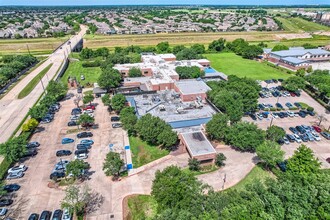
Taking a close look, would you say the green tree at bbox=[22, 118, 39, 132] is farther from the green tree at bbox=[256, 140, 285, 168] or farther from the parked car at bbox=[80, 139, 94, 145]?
the green tree at bbox=[256, 140, 285, 168]

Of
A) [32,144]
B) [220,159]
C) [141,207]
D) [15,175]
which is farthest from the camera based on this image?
[32,144]

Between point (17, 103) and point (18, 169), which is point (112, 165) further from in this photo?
point (17, 103)

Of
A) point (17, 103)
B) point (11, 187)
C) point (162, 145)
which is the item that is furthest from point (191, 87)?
point (17, 103)

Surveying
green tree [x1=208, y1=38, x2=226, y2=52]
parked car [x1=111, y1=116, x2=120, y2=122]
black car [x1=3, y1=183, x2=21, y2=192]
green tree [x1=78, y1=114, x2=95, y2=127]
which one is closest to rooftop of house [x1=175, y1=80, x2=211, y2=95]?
parked car [x1=111, y1=116, x2=120, y2=122]

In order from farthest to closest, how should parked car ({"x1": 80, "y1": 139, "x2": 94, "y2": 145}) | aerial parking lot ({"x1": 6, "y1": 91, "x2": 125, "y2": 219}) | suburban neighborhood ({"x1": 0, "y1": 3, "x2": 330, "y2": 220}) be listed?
parked car ({"x1": 80, "y1": 139, "x2": 94, "y2": 145})
aerial parking lot ({"x1": 6, "y1": 91, "x2": 125, "y2": 219})
suburban neighborhood ({"x1": 0, "y1": 3, "x2": 330, "y2": 220})

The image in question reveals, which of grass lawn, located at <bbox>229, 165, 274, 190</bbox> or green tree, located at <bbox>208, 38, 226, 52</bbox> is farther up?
green tree, located at <bbox>208, 38, 226, 52</bbox>

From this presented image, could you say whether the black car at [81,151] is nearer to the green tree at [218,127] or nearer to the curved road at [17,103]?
the curved road at [17,103]
